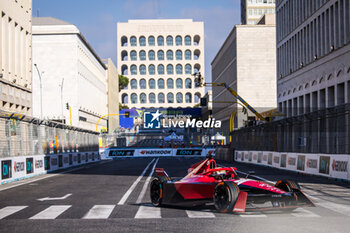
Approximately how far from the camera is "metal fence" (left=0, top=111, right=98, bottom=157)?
22703 mm

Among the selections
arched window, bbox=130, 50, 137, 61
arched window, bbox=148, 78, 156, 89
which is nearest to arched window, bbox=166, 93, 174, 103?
arched window, bbox=148, 78, 156, 89

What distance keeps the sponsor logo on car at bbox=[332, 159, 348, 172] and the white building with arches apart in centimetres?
16559

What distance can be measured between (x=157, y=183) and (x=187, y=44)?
178669 mm

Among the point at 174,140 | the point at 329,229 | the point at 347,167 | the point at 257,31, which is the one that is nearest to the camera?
the point at 329,229

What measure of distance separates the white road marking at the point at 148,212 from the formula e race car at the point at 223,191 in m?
0.23

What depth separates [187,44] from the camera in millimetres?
188625

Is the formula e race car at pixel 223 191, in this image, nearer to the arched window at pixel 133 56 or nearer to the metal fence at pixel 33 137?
the metal fence at pixel 33 137

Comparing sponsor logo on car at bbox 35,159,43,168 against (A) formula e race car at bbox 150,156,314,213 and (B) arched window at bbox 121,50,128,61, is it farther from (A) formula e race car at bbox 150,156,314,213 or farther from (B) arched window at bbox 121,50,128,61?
(B) arched window at bbox 121,50,128,61

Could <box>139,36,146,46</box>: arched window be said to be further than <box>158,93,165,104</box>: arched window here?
No

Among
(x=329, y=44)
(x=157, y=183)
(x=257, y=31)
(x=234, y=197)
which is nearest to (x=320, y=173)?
(x=157, y=183)

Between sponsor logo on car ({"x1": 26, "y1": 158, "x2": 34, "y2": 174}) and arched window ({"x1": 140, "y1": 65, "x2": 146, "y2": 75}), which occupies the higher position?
arched window ({"x1": 140, "y1": 65, "x2": 146, "y2": 75})

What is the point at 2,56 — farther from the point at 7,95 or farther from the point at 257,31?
the point at 257,31

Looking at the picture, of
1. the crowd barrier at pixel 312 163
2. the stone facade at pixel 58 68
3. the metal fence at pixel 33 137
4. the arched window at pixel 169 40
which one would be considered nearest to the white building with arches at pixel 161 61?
the arched window at pixel 169 40

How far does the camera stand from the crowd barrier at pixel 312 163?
20.5m
